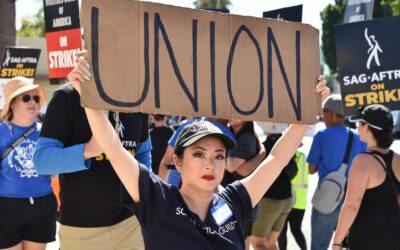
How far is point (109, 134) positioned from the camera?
2219 mm

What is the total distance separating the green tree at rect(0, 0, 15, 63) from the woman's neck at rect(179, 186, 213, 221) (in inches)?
294

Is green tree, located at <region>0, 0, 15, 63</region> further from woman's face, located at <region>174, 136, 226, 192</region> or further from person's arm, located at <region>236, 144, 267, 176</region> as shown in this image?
woman's face, located at <region>174, 136, 226, 192</region>

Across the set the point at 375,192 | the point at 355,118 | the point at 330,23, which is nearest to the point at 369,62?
the point at 355,118

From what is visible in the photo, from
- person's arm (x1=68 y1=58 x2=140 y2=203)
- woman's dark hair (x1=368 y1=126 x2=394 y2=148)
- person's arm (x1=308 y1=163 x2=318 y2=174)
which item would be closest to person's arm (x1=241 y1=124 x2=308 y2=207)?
person's arm (x1=68 y1=58 x2=140 y2=203)

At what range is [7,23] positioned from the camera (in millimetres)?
9016

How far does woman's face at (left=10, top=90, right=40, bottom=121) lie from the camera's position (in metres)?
4.07

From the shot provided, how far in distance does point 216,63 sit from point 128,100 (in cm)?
44

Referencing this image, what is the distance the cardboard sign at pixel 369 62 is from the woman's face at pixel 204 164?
7.21 ft

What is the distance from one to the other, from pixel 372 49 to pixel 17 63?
5905 millimetres

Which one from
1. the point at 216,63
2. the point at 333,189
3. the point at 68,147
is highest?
the point at 216,63

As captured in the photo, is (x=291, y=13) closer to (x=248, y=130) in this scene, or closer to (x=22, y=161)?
(x=248, y=130)

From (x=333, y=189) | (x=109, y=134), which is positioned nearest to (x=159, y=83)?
(x=109, y=134)

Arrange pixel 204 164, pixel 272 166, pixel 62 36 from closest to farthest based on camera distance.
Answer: pixel 204 164, pixel 272 166, pixel 62 36

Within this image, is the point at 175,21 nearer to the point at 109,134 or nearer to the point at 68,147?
the point at 109,134
